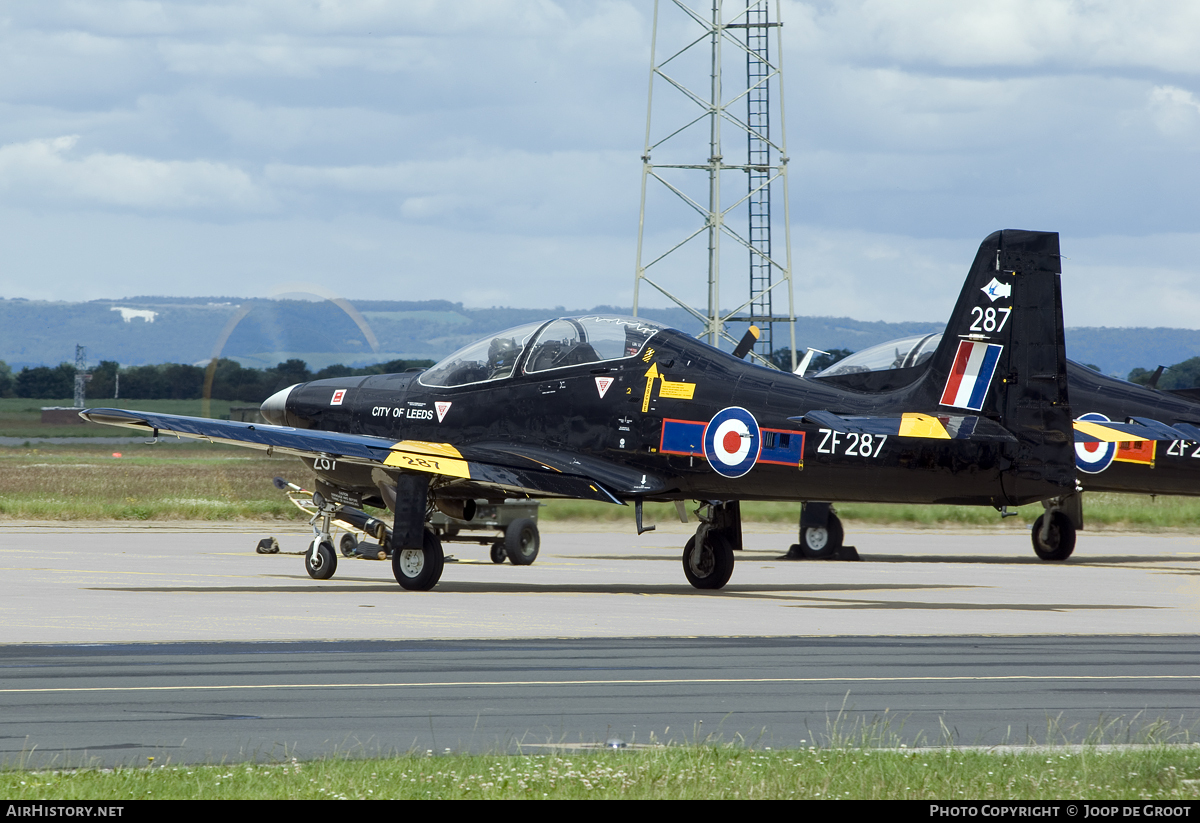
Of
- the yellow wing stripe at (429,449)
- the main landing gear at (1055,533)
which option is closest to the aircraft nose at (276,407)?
the yellow wing stripe at (429,449)

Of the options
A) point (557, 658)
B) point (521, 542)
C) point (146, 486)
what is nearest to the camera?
point (557, 658)

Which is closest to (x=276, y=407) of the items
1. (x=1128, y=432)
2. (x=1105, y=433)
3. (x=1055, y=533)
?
(x=1105, y=433)

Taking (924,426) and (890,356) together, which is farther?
(890,356)

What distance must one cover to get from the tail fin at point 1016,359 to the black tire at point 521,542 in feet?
30.8

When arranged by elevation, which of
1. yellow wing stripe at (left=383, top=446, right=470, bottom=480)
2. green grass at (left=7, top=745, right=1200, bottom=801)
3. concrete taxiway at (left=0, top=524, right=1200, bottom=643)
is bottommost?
concrete taxiway at (left=0, top=524, right=1200, bottom=643)

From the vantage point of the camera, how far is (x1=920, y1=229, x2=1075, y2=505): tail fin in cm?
1900

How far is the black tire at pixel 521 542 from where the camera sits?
27.1m

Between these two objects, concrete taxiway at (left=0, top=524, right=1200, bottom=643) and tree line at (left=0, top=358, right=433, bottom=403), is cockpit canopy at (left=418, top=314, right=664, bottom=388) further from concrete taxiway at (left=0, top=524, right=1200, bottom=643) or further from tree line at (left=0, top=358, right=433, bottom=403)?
concrete taxiway at (left=0, top=524, right=1200, bottom=643)

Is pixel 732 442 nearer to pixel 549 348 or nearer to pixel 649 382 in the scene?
pixel 649 382

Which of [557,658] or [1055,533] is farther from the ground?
[1055,533]

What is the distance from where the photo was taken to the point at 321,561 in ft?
76.5

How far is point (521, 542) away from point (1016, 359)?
10.5 m

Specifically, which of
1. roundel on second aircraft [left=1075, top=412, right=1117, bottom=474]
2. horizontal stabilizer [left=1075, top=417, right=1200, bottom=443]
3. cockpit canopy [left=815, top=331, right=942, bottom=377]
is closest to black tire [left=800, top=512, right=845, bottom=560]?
cockpit canopy [left=815, top=331, right=942, bottom=377]

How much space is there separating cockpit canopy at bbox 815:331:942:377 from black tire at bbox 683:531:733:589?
7927 millimetres
